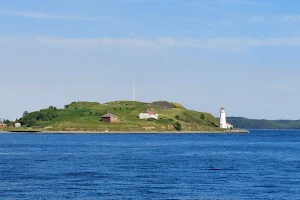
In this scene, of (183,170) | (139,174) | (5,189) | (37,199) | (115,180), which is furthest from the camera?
(183,170)

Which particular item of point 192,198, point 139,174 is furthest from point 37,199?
point 139,174

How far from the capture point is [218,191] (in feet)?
193

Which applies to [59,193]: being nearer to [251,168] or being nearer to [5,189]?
[5,189]

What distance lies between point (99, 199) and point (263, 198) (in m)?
13.6

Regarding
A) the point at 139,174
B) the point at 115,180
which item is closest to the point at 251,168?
the point at 139,174

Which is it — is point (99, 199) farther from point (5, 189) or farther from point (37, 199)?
point (5, 189)

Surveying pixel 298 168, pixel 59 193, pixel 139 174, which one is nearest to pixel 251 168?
pixel 298 168

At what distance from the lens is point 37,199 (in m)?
52.7

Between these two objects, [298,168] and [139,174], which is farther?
[298,168]

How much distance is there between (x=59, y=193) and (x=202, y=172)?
83.0 ft

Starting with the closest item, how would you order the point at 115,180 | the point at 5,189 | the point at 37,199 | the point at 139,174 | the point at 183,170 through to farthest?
the point at 37,199
the point at 5,189
the point at 115,180
the point at 139,174
the point at 183,170

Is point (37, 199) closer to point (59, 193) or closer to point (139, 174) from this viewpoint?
point (59, 193)

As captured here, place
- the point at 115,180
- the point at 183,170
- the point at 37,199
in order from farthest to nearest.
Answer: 1. the point at 183,170
2. the point at 115,180
3. the point at 37,199

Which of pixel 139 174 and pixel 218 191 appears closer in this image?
pixel 218 191
